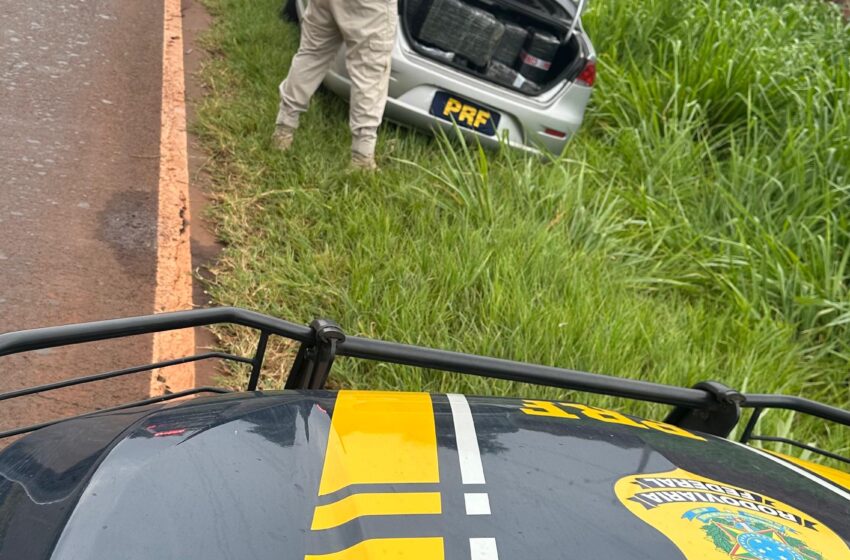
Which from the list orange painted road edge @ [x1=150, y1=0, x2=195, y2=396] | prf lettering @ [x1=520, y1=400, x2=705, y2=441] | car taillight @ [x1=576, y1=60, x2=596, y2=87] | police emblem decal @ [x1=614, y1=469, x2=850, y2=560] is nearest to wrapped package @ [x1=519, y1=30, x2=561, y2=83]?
car taillight @ [x1=576, y1=60, x2=596, y2=87]

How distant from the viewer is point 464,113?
5195mm

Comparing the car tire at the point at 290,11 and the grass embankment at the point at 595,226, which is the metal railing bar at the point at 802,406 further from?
the car tire at the point at 290,11

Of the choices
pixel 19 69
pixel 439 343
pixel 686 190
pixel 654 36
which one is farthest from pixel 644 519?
pixel 654 36

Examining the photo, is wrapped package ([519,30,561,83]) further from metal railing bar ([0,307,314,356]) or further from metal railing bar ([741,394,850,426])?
metal railing bar ([0,307,314,356])

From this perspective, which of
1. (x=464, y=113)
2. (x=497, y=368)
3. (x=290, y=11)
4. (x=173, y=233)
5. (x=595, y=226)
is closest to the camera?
(x=497, y=368)

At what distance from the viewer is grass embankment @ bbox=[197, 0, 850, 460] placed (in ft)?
12.7

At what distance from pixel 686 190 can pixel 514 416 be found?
4019 millimetres

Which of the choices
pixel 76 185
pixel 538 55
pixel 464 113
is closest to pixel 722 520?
pixel 76 185

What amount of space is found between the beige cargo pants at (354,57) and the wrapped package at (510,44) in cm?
115

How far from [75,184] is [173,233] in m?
0.64

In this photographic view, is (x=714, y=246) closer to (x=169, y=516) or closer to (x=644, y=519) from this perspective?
(x=644, y=519)

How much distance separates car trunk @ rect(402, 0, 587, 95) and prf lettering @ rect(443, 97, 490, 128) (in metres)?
0.20

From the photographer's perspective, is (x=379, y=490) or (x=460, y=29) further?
(x=460, y=29)

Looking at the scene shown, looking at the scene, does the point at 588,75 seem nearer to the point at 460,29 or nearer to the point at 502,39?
the point at 502,39
